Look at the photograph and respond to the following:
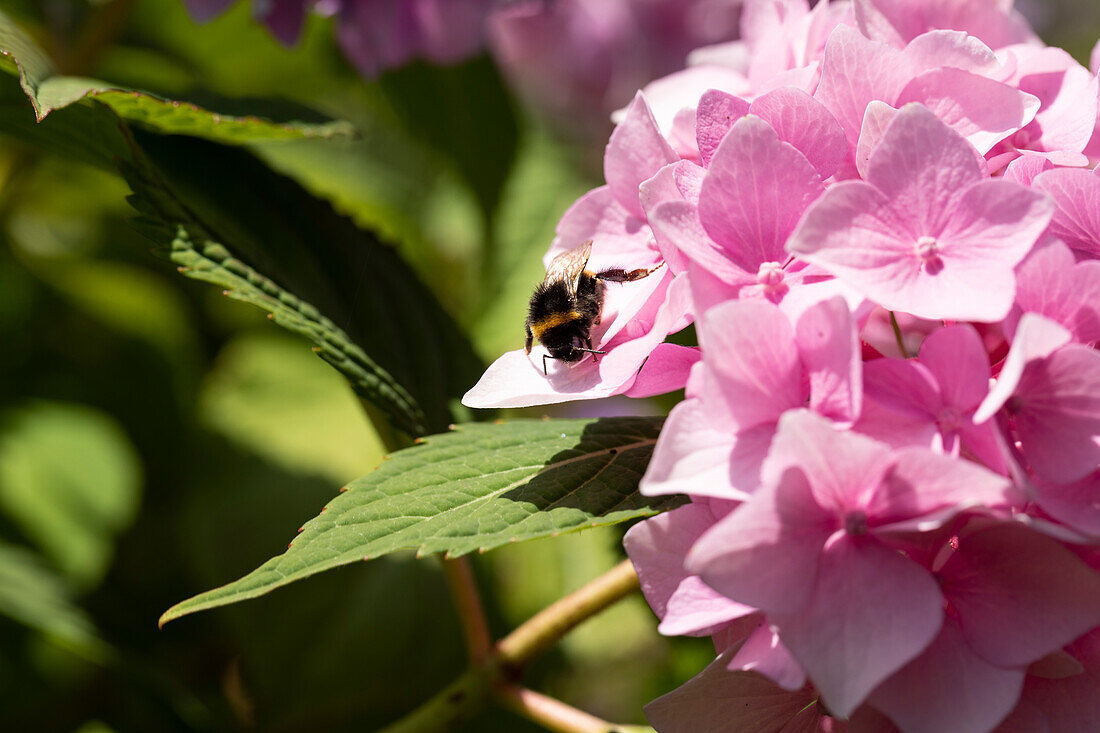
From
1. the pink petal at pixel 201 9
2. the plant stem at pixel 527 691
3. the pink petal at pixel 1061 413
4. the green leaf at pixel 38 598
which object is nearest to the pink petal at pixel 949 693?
the pink petal at pixel 1061 413

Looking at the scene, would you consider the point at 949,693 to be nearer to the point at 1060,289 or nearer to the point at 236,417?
the point at 1060,289

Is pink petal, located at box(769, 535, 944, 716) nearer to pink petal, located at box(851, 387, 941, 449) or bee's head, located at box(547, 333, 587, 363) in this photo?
pink petal, located at box(851, 387, 941, 449)

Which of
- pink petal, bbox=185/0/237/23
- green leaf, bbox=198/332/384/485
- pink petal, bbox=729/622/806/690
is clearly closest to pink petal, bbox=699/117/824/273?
pink petal, bbox=729/622/806/690

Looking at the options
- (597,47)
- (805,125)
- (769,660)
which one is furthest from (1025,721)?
(597,47)

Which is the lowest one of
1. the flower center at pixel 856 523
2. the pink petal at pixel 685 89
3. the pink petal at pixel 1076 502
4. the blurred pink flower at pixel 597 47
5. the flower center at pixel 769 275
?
the pink petal at pixel 1076 502

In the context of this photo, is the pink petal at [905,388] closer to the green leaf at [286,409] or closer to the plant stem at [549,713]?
the plant stem at [549,713]

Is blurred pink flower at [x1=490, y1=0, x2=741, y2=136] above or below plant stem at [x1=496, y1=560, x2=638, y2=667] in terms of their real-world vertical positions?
above

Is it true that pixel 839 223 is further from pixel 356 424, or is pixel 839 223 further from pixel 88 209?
pixel 88 209
